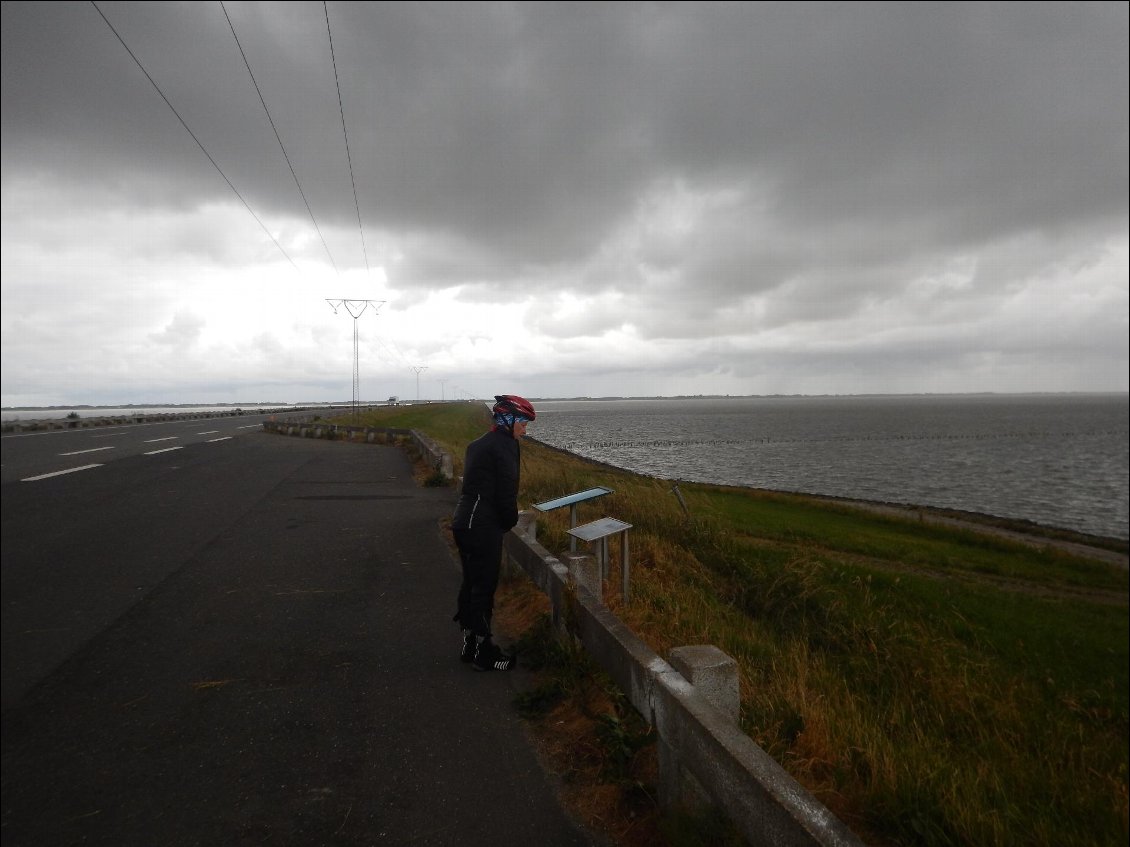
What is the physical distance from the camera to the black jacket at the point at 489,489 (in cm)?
453

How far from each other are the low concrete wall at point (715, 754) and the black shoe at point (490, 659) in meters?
0.99

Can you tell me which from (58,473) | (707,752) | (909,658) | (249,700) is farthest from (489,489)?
(58,473)

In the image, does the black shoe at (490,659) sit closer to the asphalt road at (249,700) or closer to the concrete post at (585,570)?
the asphalt road at (249,700)

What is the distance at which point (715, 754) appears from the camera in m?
2.36

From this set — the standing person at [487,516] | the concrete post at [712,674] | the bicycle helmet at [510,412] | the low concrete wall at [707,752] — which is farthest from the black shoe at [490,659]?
the concrete post at [712,674]

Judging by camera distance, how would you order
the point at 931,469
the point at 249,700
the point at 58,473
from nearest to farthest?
the point at 249,700 → the point at 58,473 → the point at 931,469

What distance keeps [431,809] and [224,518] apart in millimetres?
8587

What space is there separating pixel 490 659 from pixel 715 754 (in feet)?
8.58

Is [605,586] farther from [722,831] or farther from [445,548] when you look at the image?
[722,831]

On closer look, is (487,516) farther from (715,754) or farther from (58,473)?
(58,473)

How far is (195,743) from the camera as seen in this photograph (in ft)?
12.1

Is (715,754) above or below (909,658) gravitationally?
above

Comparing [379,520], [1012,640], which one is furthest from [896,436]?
[379,520]

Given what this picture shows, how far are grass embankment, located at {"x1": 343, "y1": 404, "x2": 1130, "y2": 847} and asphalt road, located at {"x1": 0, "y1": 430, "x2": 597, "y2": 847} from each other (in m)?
1.64
